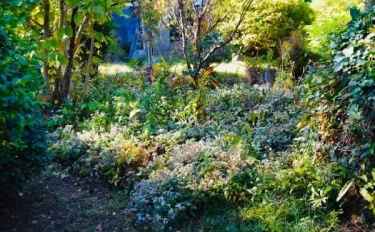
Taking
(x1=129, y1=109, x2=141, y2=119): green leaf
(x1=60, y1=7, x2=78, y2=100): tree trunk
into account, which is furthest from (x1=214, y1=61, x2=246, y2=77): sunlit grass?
(x1=129, y1=109, x2=141, y2=119): green leaf

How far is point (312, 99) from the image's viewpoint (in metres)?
3.29

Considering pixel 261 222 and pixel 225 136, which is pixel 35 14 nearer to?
pixel 225 136

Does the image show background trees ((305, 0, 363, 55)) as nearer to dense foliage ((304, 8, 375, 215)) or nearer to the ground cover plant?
the ground cover plant

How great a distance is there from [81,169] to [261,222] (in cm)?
190

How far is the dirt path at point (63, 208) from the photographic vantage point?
3223 millimetres

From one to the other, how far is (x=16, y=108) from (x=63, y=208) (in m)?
1.32

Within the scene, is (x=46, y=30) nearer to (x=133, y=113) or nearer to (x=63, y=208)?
(x=133, y=113)

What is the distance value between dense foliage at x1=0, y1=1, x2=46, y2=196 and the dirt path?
0.31 meters

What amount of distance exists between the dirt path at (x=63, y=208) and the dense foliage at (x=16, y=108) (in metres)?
0.31

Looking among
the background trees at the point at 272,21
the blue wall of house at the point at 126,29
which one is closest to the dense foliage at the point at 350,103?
the background trees at the point at 272,21

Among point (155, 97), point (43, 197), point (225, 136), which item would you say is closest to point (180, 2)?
point (155, 97)

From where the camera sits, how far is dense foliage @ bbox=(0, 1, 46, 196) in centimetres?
233

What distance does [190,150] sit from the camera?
380 cm

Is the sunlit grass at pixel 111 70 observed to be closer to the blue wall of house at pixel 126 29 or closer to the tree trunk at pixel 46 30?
the tree trunk at pixel 46 30
